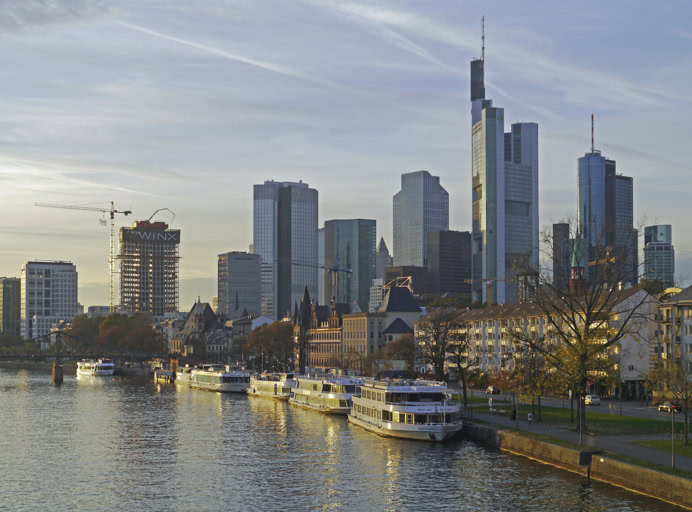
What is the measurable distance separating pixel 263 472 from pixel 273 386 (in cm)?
9532

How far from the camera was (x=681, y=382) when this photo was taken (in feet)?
311

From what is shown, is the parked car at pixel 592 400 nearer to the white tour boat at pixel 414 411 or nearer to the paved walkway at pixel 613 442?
the paved walkway at pixel 613 442

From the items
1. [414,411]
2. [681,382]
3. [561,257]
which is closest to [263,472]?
[414,411]

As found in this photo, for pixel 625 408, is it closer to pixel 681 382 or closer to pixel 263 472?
pixel 681 382

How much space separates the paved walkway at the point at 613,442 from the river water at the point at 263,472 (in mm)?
4364

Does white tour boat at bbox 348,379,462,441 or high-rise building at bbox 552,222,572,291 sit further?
white tour boat at bbox 348,379,462,441

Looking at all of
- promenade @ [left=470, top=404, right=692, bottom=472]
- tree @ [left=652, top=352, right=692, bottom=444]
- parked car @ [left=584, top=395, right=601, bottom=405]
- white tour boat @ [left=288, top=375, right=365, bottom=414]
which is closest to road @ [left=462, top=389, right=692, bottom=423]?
parked car @ [left=584, top=395, right=601, bottom=405]

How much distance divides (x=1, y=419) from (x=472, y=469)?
75150mm

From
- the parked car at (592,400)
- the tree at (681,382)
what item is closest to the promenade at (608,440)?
the tree at (681,382)

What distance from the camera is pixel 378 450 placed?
9669 centimetres

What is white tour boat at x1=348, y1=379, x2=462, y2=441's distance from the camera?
337 ft

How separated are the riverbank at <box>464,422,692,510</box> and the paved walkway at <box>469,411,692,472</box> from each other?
1.83 meters

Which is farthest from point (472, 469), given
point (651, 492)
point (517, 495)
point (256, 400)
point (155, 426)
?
point (256, 400)

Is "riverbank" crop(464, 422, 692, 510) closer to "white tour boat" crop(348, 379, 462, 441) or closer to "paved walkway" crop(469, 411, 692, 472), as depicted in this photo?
"paved walkway" crop(469, 411, 692, 472)
